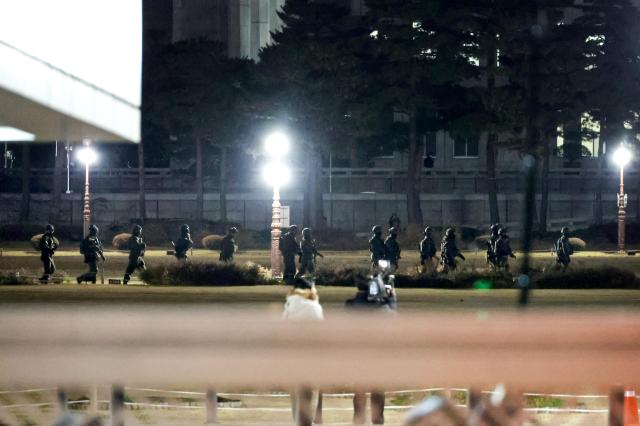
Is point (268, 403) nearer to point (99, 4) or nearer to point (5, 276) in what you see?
point (99, 4)

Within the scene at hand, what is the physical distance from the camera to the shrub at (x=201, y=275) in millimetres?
31938

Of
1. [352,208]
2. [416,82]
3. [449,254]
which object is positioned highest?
[416,82]

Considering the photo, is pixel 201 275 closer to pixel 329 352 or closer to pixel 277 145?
pixel 277 145

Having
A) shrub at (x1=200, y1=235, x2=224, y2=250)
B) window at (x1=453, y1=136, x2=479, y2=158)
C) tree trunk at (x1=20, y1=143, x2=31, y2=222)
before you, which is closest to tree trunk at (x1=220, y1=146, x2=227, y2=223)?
tree trunk at (x1=20, y1=143, x2=31, y2=222)

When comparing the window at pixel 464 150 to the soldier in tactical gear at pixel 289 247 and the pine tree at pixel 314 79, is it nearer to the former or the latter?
the pine tree at pixel 314 79

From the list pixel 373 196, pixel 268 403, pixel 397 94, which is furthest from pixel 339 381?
pixel 373 196

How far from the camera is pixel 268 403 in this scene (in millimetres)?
13961

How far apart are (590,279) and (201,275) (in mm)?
9663

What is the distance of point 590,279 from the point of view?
3153cm

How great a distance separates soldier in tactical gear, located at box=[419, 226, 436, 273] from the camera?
31.7m

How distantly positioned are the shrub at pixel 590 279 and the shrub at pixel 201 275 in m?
7.11

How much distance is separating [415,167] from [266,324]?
56.4m

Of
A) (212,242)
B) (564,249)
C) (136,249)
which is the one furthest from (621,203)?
(136,249)

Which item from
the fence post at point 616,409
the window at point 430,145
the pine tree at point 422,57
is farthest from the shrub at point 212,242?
the fence post at point 616,409
